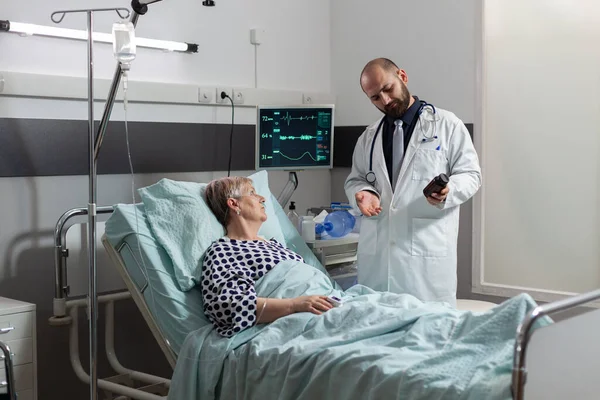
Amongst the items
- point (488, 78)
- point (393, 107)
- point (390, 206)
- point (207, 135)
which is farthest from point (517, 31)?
point (207, 135)

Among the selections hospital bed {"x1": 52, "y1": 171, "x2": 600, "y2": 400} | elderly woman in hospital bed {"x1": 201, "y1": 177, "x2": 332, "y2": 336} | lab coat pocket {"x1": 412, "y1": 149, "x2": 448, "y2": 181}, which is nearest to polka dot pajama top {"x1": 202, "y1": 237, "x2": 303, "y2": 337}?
elderly woman in hospital bed {"x1": 201, "y1": 177, "x2": 332, "y2": 336}

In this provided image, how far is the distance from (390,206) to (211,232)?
718 millimetres

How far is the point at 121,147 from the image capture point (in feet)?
11.1

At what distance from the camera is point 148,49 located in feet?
11.5

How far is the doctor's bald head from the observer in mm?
2996

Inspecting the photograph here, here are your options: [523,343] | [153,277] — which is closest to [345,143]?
[153,277]

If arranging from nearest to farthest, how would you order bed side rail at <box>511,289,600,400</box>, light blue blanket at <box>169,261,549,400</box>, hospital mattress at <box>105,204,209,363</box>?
bed side rail at <box>511,289,600,400</box>
light blue blanket at <box>169,261,549,400</box>
hospital mattress at <box>105,204,209,363</box>

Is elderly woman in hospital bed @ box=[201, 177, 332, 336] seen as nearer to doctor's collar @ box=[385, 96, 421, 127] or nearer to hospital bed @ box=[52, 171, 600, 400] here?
hospital bed @ box=[52, 171, 600, 400]

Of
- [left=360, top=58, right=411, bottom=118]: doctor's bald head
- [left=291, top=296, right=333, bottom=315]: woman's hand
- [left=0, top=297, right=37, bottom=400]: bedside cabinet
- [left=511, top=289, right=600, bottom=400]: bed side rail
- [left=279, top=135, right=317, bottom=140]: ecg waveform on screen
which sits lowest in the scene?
[left=0, top=297, right=37, bottom=400]: bedside cabinet

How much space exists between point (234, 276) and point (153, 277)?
29cm

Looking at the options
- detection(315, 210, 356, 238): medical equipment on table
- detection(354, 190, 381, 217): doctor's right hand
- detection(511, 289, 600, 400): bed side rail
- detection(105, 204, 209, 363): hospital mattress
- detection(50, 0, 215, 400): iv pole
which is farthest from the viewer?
detection(315, 210, 356, 238): medical equipment on table

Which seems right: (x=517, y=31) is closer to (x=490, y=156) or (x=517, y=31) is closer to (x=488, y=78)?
(x=488, y=78)

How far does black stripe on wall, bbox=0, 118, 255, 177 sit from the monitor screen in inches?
15.1

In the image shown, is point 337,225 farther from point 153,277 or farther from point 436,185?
point 153,277
